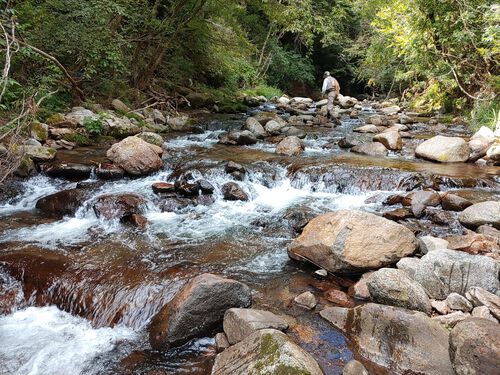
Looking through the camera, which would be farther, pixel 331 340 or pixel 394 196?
pixel 394 196

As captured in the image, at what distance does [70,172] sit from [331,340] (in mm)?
6040

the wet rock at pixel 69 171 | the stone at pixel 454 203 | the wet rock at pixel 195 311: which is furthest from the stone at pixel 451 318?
the wet rock at pixel 69 171

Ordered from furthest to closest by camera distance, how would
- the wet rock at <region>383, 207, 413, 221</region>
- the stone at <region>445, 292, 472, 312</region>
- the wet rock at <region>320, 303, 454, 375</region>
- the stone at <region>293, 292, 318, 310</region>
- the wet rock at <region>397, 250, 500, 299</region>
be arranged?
the wet rock at <region>383, 207, 413, 221</region> → the stone at <region>293, 292, 318, 310</region> → the wet rock at <region>397, 250, 500, 299</region> → the stone at <region>445, 292, 472, 312</region> → the wet rock at <region>320, 303, 454, 375</region>

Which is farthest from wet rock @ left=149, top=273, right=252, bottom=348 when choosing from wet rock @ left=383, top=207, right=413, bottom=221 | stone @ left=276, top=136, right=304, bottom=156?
stone @ left=276, top=136, right=304, bottom=156

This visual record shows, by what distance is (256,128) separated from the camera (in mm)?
11562

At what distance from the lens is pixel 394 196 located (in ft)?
21.7

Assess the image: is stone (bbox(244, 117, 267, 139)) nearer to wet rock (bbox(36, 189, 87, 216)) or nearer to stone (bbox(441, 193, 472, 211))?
wet rock (bbox(36, 189, 87, 216))

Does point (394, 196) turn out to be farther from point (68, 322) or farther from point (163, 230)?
point (68, 322)

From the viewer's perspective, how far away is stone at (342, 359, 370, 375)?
111 inches

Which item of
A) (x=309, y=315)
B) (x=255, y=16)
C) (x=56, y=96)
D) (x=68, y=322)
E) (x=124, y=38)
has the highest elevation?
(x=255, y=16)

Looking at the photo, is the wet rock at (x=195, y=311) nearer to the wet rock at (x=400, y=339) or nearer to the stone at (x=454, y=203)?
the wet rock at (x=400, y=339)

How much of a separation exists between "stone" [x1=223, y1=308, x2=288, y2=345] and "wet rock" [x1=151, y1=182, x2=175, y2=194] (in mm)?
3865

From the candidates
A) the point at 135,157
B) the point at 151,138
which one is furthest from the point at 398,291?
the point at 151,138

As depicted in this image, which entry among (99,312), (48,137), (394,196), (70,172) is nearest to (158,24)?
(48,137)
